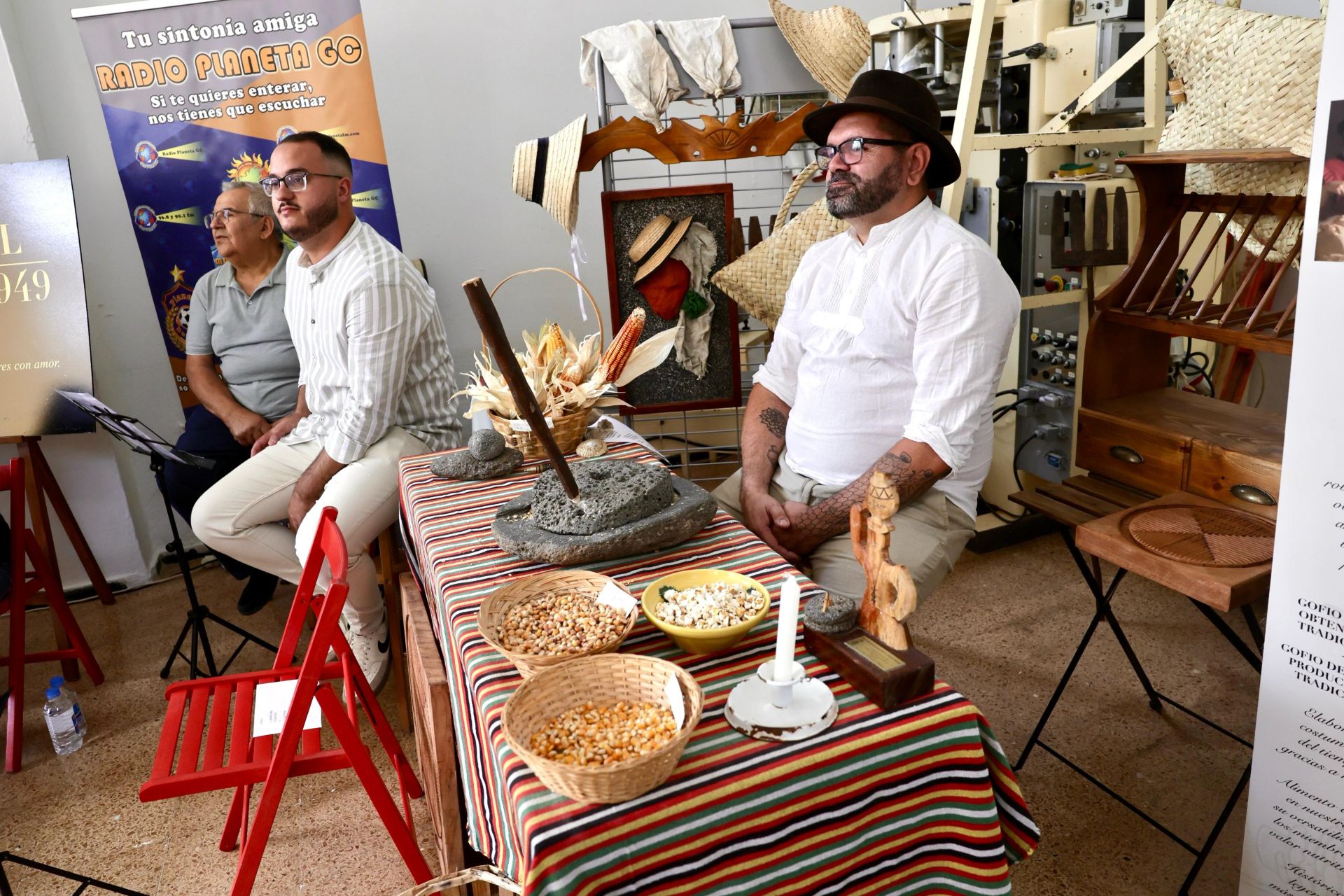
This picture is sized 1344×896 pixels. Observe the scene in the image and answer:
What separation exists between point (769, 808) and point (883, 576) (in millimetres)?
363

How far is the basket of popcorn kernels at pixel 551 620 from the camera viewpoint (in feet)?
4.44

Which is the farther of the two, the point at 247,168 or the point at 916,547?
the point at 247,168

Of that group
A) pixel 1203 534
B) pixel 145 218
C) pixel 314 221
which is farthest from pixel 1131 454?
pixel 145 218

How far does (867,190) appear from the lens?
230 centimetres

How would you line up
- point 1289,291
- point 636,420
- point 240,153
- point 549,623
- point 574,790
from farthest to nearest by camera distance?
point 636,420, point 240,153, point 1289,291, point 549,623, point 574,790

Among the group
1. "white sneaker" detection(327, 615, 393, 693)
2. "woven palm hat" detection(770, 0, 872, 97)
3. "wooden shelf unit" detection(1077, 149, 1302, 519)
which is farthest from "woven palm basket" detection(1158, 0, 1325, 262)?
"white sneaker" detection(327, 615, 393, 693)

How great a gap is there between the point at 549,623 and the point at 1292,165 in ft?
6.63

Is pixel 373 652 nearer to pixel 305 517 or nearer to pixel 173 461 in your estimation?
pixel 305 517

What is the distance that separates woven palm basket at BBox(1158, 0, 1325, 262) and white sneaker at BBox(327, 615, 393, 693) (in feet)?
8.76

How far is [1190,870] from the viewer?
2.00m

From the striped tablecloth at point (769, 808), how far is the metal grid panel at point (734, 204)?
2.54m

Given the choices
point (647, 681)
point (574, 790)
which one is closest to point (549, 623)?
point (647, 681)

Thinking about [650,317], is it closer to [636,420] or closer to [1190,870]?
[636,420]

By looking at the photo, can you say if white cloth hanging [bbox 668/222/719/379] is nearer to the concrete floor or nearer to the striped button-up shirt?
the striped button-up shirt
